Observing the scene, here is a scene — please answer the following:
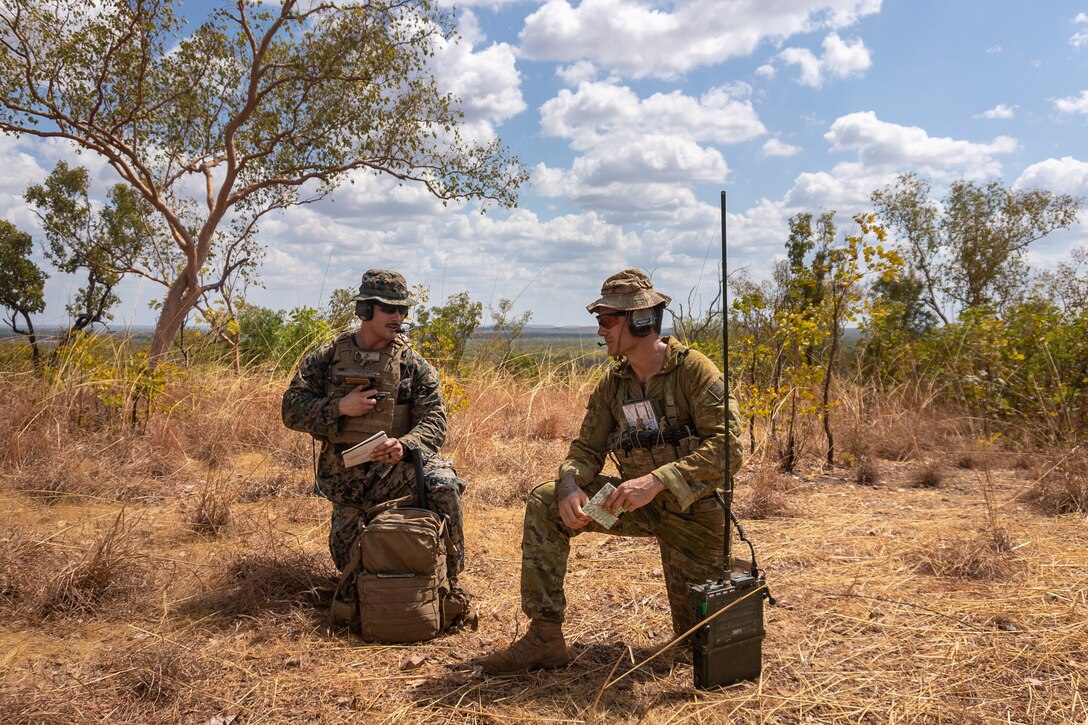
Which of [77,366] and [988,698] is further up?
[77,366]

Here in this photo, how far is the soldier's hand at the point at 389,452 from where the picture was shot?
11.5 ft

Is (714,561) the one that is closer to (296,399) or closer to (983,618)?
(983,618)

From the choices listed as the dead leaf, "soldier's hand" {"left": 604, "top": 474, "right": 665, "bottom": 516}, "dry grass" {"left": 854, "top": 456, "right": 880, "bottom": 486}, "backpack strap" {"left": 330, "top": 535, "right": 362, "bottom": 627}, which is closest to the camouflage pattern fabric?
"backpack strap" {"left": 330, "top": 535, "right": 362, "bottom": 627}

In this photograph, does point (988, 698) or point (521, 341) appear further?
point (521, 341)

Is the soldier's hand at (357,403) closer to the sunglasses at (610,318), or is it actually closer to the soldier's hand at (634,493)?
the sunglasses at (610,318)

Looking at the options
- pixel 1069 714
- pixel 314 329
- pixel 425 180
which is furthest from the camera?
pixel 425 180

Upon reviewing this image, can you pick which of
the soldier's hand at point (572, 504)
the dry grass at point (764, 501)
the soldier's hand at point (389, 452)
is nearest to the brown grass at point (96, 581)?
the soldier's hand at point (389, 452)

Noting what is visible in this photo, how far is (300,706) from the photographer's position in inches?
106

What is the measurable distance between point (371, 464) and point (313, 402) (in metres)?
0.43

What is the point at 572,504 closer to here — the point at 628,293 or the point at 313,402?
the point at 628,293

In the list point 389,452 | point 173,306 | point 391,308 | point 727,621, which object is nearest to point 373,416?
point 389,452

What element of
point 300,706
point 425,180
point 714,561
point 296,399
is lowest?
point 300,706

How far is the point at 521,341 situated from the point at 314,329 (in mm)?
4457

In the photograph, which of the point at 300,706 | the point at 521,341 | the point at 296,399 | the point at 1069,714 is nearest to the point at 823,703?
the point at 1069,714
